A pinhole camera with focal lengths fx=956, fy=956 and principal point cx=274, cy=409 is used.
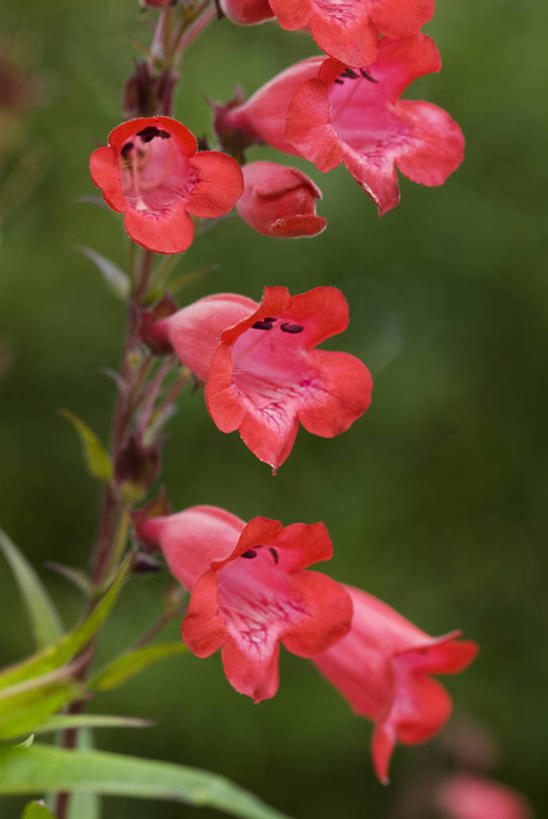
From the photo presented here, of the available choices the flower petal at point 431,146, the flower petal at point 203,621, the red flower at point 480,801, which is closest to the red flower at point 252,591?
the flower petal at point 203,621

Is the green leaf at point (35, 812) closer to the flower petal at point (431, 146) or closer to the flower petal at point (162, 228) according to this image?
the flower petal at point (162, 228)

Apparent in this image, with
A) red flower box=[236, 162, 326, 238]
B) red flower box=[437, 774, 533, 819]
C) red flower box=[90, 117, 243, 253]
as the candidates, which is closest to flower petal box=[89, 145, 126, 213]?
red flower box=[90, 117, 243, 253]

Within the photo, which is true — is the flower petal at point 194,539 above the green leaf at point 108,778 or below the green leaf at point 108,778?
above

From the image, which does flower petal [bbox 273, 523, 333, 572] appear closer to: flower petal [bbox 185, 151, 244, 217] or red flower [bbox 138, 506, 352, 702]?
red flower [bbox 138, 506, 352, 702]

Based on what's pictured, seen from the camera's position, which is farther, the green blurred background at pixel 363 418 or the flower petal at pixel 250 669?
the green blurred background at pixel 363 418

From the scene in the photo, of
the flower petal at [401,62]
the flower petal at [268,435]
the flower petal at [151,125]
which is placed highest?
the flower petal at [401,62]

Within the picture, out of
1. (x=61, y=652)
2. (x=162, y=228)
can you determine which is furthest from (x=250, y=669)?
(x=162, y=228)

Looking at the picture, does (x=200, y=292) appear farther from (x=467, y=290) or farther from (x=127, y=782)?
(x=127, y=782)
